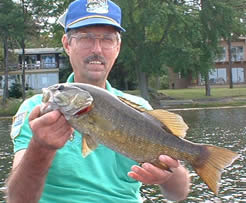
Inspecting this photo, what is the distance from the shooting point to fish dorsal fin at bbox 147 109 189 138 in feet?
9.70

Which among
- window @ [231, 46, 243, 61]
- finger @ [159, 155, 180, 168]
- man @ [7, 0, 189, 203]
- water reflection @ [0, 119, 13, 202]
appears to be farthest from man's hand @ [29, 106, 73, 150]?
window @ [231, 46, 243, 61]

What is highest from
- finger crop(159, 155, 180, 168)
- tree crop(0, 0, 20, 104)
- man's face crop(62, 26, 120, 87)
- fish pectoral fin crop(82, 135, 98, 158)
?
tree crop(0, 0, 20, 104)

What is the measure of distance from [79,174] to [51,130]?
70 cm

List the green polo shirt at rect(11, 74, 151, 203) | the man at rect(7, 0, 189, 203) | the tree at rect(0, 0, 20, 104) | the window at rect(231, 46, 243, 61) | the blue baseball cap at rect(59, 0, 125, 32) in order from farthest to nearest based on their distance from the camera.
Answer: the window at rect(231, 46, 243, 61), the tree at rect(0, 0, 20, 104), the blue baseball cap at rect(59, 0, 125, 32), the green polo shirt at rect(11, 74, 151, 203), the man at rect(7, 0, 189, 203)

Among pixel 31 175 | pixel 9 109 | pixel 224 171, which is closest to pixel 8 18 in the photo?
pixel 9 109

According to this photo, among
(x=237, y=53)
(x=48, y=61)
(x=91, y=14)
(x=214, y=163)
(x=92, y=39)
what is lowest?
(x=214, y=163)

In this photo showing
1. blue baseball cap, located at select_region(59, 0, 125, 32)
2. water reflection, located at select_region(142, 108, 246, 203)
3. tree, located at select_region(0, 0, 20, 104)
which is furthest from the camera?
tree, located at select_region(0, 0, 20, 104)

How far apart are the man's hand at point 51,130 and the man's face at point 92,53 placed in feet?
3.39

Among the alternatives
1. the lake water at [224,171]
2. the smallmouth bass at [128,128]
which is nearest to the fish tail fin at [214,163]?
the smallmouth bass at [128,128]

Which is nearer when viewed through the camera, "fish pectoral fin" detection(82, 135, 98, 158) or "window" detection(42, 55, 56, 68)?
"fish pectoral fin" detection(82, 135, 98, 158)

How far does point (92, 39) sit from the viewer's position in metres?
3.69

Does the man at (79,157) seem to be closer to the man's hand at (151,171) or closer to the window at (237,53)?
the man's hand at (151,171)

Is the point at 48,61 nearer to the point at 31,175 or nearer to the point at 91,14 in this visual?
the point at 91,14

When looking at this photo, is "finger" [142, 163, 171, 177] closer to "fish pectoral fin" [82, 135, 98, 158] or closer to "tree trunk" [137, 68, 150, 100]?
"fish pectoral fin" [82, 135, 98, 158]
